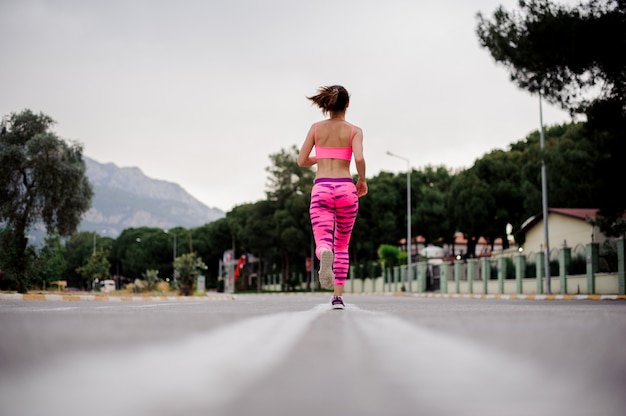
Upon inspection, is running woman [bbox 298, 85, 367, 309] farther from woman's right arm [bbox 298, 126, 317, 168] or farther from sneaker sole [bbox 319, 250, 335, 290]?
sneaker sole [bbox 319, 250, 335, 290]

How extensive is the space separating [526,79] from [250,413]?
21829mm

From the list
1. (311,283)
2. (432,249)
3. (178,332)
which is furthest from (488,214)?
(178,332)

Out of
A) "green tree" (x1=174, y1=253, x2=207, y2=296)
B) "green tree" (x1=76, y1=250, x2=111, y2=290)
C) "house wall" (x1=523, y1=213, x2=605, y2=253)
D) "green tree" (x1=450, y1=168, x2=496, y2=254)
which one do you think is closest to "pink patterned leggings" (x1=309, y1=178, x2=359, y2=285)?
"green tree" (x1=174, y1=253, x2=207, y2=296)

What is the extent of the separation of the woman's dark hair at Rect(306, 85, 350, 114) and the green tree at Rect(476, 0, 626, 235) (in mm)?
14110

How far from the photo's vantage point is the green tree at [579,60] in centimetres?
1964

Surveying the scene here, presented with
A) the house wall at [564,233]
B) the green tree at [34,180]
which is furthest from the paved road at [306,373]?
the house wall at [564,233]

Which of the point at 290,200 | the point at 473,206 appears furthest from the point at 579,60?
the point at 290,200

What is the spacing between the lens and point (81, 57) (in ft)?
78.7

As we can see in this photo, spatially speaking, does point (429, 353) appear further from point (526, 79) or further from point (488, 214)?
point (488, 214)

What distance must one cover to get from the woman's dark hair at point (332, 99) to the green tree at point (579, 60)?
46.3 ft

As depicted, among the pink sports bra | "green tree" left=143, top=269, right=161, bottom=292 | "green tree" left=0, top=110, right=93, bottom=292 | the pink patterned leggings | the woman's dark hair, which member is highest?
"green tree" left=0, top=110, right=93, bottom=292

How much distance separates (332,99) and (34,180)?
26.2 meters

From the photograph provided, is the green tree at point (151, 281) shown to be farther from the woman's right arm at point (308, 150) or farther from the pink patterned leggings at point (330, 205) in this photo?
the pink patterned leggings at point (330, 205)

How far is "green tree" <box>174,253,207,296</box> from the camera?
3027cm
